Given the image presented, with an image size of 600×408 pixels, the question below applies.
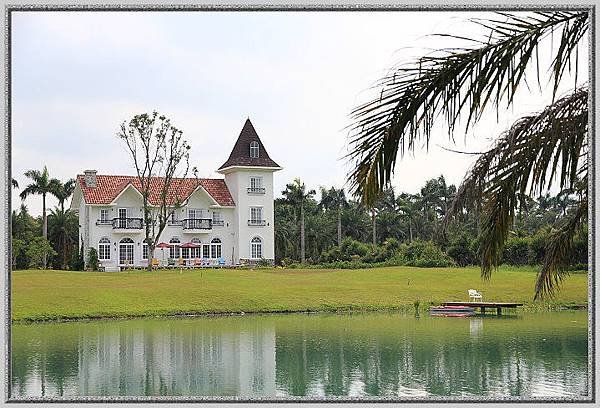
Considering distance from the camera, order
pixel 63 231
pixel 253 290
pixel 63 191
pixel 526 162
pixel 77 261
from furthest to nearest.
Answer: pixel 253 290
pixel 77 261
pixel 63 231
pixel 63 191
pixel 526 162

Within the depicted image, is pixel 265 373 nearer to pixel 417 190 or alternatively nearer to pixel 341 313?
pixel 417 190

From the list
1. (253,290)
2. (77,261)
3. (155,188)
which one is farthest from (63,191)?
(253,290)

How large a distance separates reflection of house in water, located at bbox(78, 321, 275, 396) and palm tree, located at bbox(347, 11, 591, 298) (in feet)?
7.65

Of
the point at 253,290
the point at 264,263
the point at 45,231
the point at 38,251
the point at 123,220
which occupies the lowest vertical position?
the point at 253,290

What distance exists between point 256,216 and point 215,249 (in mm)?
475

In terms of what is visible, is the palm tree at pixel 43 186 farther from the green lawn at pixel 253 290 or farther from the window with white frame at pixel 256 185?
the window with white frame at pixel 256 185

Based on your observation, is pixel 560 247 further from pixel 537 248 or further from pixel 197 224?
pixel 197 224

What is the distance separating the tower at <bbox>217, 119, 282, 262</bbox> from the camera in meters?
7.69

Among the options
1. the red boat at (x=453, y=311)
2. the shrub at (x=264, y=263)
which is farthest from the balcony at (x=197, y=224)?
the red boat at (x=453, y=311)

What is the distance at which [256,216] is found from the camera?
26.6 feet

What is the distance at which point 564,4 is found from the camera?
4.88m

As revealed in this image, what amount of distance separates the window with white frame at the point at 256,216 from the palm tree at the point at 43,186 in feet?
6.67

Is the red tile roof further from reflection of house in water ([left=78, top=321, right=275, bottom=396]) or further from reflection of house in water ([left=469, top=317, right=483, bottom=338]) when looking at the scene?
reflection of house in water ([left=469, top=317, right=483, bottom=338])

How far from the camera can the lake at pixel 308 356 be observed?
6.34 meters
